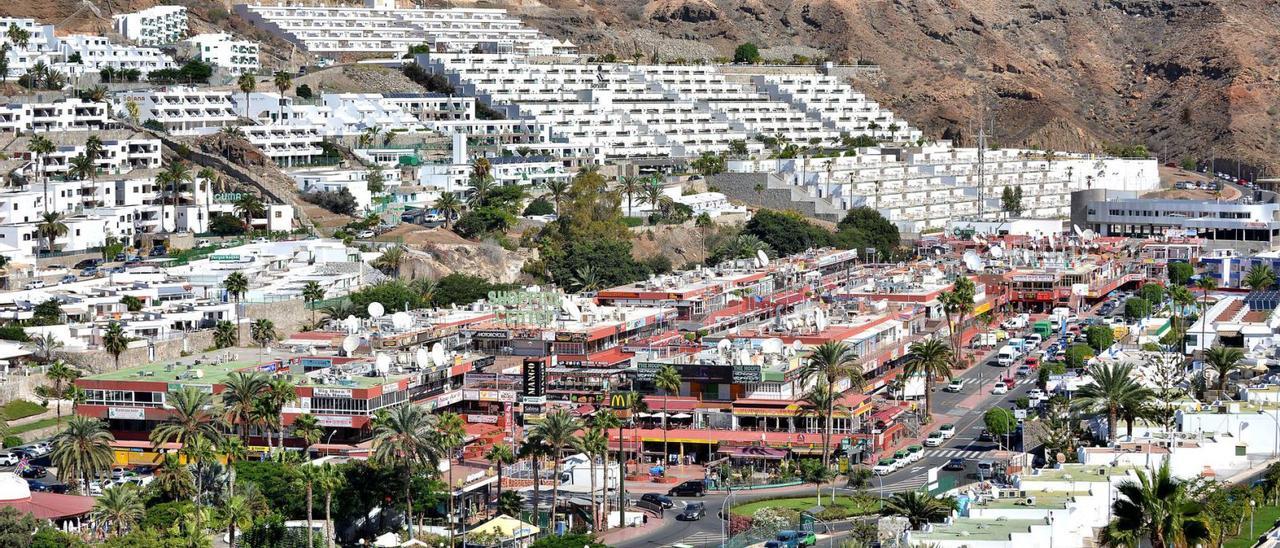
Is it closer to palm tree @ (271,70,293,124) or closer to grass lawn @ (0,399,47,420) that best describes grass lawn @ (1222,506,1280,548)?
grass lawn @ (0,399,47,420)

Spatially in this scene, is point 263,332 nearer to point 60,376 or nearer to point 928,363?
point 60,376

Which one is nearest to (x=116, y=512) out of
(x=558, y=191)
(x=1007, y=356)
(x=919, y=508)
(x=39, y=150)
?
(x=919, y=508)

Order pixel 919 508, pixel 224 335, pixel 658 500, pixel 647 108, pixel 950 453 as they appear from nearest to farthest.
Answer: pixel 919 508, pixel 658 500, pixel 950 453, pixel 224 335, pixel 647 108

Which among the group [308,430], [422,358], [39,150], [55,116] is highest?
[55,116]

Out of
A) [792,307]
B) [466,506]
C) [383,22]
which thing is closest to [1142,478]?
[466,506]

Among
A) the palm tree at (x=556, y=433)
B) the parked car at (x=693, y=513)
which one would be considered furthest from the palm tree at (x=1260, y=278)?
the palm tree at (x=556, y=433)

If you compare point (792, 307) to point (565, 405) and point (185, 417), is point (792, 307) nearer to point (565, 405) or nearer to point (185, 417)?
point (565, 405)

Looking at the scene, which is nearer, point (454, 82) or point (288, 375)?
point (288, 375)
